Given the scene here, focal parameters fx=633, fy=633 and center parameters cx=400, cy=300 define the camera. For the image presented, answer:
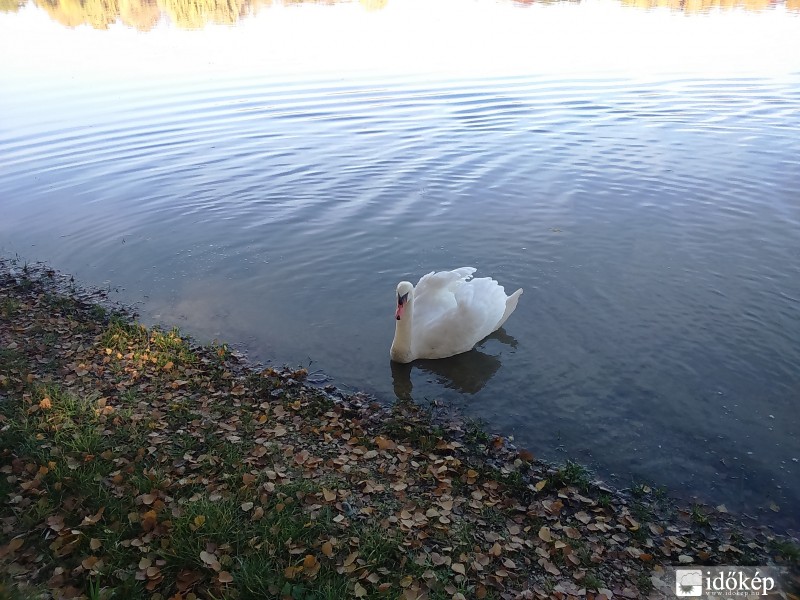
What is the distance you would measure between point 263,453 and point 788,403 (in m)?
7.34

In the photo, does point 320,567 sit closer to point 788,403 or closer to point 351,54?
point 788,403

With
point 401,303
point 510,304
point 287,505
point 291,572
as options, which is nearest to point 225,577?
point 291,572

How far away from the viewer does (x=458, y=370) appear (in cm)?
1050

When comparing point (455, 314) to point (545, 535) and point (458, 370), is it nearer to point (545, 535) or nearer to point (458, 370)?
point (458, 370)

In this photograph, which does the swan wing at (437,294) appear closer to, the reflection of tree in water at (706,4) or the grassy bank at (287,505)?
the grassy bank at (287,505)

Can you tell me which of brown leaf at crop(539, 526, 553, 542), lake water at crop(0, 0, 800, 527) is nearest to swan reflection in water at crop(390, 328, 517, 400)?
lake water at crop(0, 0, 800, 527)

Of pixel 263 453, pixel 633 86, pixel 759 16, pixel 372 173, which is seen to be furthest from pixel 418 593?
pixel 759 16

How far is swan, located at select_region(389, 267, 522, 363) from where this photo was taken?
10.3m

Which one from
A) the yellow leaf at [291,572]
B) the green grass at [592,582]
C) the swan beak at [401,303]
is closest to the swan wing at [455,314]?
the swan beak at [401,303]

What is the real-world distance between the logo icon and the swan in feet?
15.9

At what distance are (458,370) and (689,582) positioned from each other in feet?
15.9

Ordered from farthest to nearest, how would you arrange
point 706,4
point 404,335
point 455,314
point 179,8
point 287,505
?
point 179,8 < point 706,4 < point 455,314 < point 404,335 < point 287,505

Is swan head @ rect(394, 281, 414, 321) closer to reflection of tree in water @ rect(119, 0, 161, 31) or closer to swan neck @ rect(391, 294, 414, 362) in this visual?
swan neck @ rect(391, 294, 414, 362)

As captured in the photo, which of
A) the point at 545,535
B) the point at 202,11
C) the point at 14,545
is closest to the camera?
the point at 14,545
